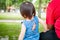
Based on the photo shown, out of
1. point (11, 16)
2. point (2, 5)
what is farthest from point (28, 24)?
point (2, 5)

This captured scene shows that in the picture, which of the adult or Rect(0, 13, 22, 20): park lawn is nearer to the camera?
the adult

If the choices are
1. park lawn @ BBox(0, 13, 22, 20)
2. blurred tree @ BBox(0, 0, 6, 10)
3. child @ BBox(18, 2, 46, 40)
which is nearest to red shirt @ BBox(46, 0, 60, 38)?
child @ BBox(18, 2, 46, 40)

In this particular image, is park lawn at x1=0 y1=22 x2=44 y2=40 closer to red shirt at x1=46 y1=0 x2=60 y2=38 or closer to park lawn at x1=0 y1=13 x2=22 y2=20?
park lawn at x1=0 y1=13 x2=22 y2=20

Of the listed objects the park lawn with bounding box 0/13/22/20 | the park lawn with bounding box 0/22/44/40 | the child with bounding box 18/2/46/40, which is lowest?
the park lawn with bounding box 0/22/44/40

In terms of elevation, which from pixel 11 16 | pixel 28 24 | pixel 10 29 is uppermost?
pixel 28 24

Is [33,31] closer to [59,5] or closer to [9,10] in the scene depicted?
[59,5]

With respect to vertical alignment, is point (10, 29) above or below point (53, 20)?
below

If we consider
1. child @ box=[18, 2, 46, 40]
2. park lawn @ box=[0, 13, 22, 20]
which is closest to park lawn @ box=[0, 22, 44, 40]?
park lawn @ box=[0, 13, 22, 20]

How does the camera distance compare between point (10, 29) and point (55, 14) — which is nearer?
point (55, 14)

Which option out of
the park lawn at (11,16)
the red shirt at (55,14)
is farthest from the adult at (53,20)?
the park lawn at (11,16)

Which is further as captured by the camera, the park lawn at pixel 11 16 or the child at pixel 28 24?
the park lawn at pixel 11 16

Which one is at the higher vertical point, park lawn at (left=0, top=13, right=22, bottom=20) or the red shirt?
the red shirt

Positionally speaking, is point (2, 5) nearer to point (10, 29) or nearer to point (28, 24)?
point (10, 29)

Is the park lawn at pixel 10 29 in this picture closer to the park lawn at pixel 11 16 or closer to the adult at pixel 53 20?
the park lawn at pixel 11 16
